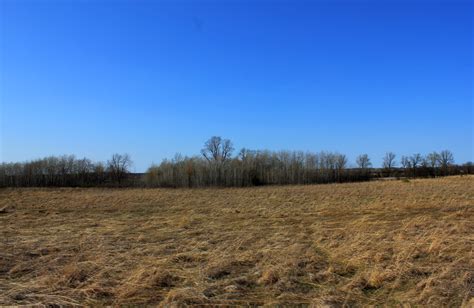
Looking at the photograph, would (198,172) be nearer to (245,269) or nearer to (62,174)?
(62,174)

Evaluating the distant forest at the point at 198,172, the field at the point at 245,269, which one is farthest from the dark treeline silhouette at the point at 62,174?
the field at the point at 245,269

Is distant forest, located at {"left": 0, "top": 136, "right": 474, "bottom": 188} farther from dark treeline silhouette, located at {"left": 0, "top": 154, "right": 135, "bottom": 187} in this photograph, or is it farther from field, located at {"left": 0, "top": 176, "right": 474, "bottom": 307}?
field, located at {"left": 0, "top": 176, "right": 474, "bottom": 307}

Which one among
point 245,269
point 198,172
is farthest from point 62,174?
point 245,269

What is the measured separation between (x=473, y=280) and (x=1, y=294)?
23.5 feet

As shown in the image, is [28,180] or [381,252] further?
[28,180]

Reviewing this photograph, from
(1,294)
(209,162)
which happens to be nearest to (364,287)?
(1,294)

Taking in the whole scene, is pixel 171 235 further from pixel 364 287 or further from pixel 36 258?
pixel 364 287

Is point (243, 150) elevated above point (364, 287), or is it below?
→ above

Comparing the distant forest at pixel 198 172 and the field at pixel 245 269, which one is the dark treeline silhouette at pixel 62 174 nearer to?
the distant forest at pixel 198 172

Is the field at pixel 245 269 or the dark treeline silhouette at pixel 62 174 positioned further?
the dark treeline silhouette at pixel 62 174

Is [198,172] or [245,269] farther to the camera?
[198,172]

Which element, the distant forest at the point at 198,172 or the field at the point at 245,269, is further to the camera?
the distant forest at the point at 198,172

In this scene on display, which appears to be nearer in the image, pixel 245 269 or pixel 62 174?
pixel 245 269

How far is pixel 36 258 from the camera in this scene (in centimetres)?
802
